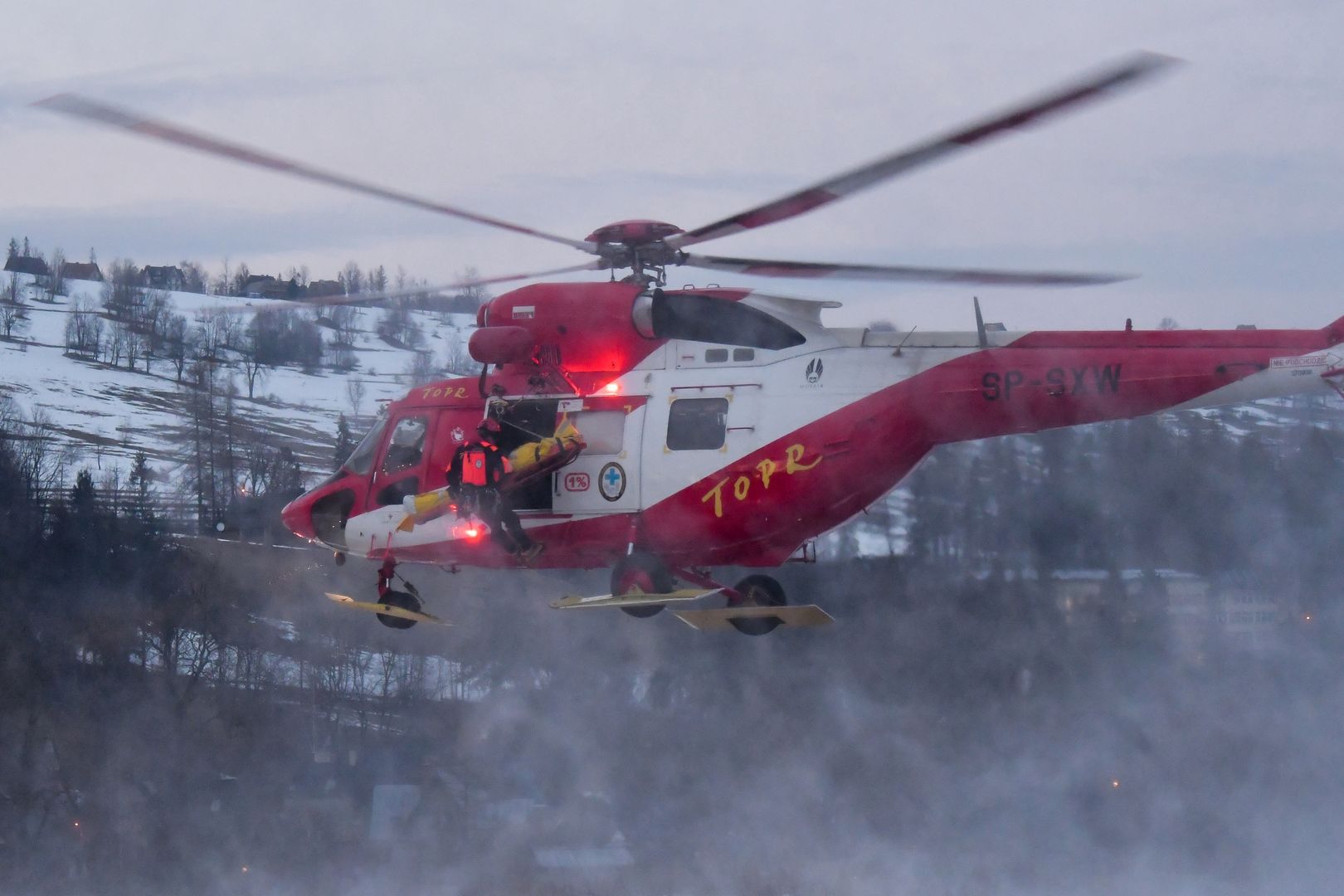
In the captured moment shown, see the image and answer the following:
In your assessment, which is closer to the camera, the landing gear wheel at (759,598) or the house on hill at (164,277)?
the landing gear wheel at (759,598)

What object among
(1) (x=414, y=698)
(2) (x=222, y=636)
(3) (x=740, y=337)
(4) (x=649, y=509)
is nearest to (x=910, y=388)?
(3) (x=740, y=337)

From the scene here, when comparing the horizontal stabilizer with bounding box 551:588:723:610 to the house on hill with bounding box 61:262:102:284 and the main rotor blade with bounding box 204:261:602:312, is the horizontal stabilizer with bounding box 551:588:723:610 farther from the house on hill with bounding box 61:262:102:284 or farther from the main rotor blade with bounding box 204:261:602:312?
the house on hill with bounding box 61:262:102:284

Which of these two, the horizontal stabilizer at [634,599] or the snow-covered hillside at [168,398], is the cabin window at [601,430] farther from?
the snow-covered hillside at [168,398]

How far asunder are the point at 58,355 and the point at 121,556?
9.76 m

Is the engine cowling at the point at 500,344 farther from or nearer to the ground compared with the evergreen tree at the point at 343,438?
farther from the ground

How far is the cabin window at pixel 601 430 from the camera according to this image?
1000 cm

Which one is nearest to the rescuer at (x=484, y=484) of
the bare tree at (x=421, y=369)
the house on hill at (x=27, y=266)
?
the bare tree at (x=421, y=369)

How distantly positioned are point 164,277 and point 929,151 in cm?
3382

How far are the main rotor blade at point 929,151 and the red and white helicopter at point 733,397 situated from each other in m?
0.05

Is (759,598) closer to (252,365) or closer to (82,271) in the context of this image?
(252,365)

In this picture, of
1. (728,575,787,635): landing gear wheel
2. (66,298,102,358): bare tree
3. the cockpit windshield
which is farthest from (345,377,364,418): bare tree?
(728,575,787,635): landing gear wheel

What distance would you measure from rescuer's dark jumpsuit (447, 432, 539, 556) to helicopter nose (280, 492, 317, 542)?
188 cm

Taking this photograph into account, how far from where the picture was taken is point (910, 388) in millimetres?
9531

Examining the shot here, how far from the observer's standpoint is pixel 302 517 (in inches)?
442
